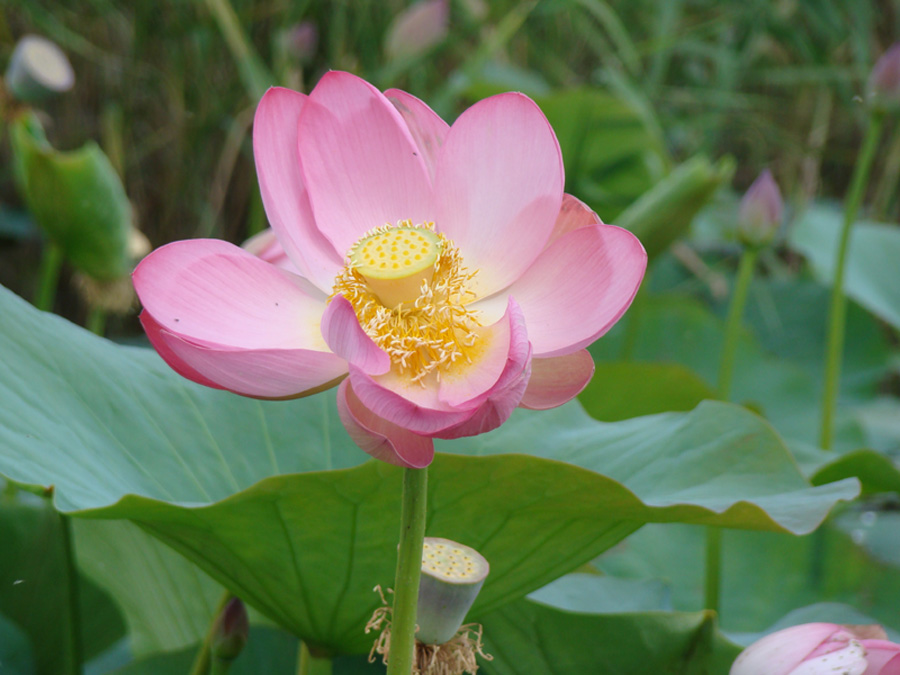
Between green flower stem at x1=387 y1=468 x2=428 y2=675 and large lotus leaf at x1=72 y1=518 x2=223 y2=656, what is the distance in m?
0.34

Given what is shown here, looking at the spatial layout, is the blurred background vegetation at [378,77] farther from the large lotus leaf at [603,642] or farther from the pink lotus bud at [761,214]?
the large lotus leaf at [603,642]

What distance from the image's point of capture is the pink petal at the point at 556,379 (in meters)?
0.35

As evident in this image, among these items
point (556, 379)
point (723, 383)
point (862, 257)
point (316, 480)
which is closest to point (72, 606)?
point (316, 480)

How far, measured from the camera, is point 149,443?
1.65 ft

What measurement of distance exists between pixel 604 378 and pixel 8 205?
158 cm

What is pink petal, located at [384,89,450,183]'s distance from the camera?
427 mm

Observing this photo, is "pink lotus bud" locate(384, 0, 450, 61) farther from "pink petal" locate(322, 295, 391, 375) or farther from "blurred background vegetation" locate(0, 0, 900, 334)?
"pink petal" locate(322, 295, 391, 375)

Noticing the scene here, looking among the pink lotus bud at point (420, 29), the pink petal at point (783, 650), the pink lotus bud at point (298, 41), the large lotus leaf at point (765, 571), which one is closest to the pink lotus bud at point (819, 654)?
the pink petal at point (783, 650)

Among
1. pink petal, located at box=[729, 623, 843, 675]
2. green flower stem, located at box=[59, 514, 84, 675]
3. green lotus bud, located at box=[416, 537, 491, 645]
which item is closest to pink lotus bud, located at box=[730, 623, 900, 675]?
pink petal, located at box=[729, 623, 843, 675]

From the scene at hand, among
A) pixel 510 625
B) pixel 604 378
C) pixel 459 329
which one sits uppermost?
pixel 459 329

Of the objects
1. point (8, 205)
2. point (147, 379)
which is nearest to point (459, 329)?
point (147, 379)

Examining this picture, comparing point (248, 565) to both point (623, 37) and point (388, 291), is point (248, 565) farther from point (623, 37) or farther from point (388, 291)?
point (623, 37)

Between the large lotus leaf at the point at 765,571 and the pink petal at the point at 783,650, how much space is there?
0.52 meters

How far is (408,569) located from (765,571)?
0.73 meters
